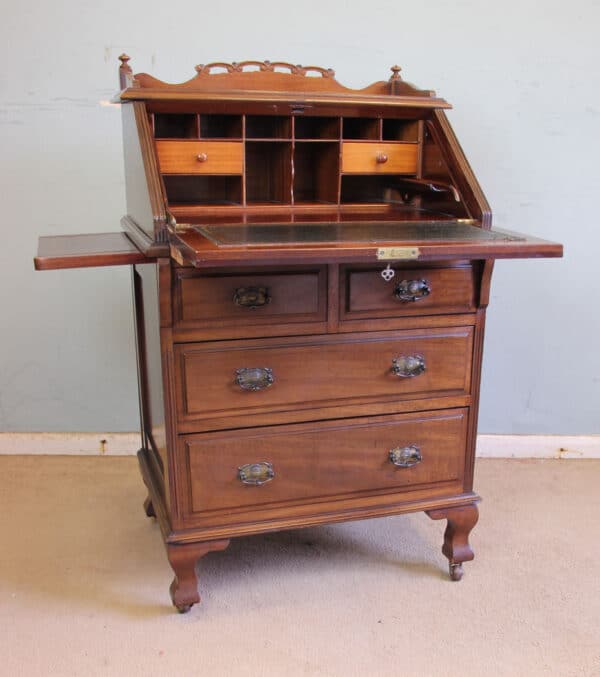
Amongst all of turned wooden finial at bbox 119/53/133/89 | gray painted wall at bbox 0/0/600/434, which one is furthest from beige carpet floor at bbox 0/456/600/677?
turned wooden finial at bbox 119/53/133/89

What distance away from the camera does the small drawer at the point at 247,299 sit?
180cm

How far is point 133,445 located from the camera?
3.02 metres

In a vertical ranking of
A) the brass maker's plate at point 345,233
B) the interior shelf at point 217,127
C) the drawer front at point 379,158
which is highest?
the interior shelf at point 217,127

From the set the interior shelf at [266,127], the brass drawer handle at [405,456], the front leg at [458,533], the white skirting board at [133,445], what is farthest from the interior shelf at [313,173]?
the white skirting board at [133,445]

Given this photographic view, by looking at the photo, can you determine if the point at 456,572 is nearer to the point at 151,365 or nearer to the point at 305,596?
the point at 305,596

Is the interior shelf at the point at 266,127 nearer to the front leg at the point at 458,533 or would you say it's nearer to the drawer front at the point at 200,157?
the drawer front at the point at 200,157

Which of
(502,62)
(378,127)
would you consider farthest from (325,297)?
(502,62)

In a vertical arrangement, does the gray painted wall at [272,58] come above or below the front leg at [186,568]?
above

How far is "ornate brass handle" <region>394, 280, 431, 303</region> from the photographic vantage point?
193 cm

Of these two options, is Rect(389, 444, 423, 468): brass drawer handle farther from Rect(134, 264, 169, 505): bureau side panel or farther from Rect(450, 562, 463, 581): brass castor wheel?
Rect(134, 264, 169, 505): bureau side panel

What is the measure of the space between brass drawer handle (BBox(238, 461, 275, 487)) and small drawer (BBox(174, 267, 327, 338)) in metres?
0.37

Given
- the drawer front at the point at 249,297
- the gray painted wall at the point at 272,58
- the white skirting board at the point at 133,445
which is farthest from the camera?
the white skirting board at the point at 133,445

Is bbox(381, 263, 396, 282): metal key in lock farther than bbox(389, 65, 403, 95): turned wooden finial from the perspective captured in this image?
No

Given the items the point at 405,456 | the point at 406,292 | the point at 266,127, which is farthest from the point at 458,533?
the point at 266,127
